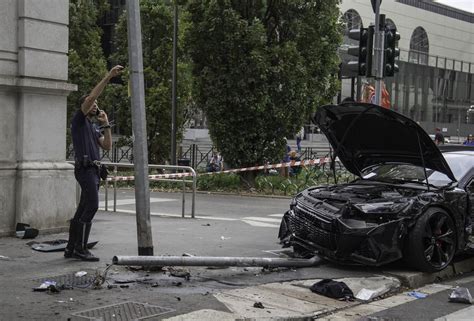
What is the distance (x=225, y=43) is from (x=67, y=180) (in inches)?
401

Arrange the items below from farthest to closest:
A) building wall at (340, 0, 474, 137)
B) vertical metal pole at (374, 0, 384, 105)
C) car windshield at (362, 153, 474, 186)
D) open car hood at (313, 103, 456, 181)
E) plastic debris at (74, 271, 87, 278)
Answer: building wall at (340, 0, 474, 137) < vertical metal pole at (374, 0, 384, 105) < car windshield at (362, 153, 474, 186) < open car hood at (313, 103, 456, 181) < plastic debris at (74, 271, 87, 278)

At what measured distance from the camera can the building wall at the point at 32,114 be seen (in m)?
8.50

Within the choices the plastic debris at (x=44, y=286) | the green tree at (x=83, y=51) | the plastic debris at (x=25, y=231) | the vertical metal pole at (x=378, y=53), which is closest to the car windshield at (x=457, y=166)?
the vertical metal pole at (x=378, y=53)

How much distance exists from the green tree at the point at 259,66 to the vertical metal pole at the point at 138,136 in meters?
11.4

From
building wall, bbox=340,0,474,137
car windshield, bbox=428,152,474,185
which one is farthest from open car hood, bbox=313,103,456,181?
building wall, bbox=340,0,474,137

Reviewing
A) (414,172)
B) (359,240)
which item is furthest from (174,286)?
(414,172)

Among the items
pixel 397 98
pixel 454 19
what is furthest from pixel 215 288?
pixel 454 19

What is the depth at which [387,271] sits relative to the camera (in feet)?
24.6

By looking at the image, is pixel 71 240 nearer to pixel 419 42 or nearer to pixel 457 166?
pixel 457 166

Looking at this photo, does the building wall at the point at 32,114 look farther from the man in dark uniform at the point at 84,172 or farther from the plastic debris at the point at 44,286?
the plastic debris at the point at 44,286

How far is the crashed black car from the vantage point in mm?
7180

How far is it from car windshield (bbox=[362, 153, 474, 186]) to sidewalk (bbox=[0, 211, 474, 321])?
3.91ft

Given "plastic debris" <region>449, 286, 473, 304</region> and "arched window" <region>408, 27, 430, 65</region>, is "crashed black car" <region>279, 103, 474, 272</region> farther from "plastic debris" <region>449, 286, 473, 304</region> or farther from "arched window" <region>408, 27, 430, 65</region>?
"arched window" <region>408, 27, 430, 65</region>

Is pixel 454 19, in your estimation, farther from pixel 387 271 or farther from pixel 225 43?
pixel 387 271
